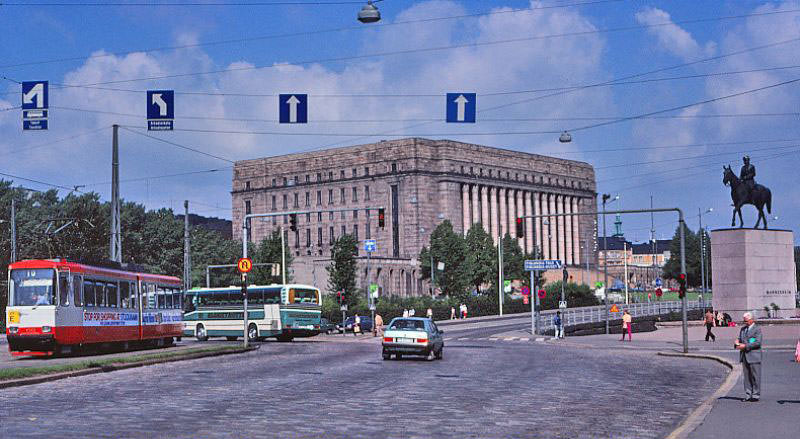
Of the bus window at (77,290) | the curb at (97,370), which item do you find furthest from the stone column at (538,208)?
the bus window at (77,290)

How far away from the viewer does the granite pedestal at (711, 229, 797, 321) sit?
192ft

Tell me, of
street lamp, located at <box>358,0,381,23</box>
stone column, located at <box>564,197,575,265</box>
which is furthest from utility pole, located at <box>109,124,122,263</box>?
stone column, located at <box>564,197,575,265</box>

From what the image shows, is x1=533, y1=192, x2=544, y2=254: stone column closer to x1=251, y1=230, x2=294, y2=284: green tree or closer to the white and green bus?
x1=251, y1=230, x2=294, y2=284: green tree

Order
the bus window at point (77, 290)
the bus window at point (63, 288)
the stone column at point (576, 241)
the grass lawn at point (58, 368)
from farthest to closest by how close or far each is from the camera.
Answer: the stone column at point (576, 241)
the bus window at point (77, 290)
the bus window at point (63, 288)
the grass lawn at point (58, 368)

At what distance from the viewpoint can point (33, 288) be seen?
37406 mm

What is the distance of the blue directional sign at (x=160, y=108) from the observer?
105 ft

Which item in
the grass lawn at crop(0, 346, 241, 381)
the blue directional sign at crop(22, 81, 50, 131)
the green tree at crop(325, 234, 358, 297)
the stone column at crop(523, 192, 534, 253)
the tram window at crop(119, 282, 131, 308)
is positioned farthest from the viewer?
the stone column at crop(523, 192, 534, 253)

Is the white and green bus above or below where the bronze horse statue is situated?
below

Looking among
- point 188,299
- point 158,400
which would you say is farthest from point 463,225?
point 158,400

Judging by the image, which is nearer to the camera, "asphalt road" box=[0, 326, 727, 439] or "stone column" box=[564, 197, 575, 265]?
"asphalt road" box=[0, 326, 727, 439]

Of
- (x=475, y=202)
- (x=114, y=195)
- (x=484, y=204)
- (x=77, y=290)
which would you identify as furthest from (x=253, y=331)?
(x=484, y=204)

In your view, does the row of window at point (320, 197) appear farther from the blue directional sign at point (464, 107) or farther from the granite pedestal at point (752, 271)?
the blue directional sign at point (464, 107)

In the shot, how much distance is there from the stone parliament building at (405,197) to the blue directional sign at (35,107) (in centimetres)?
10710

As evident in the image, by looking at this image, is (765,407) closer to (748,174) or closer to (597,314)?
(748,174)
